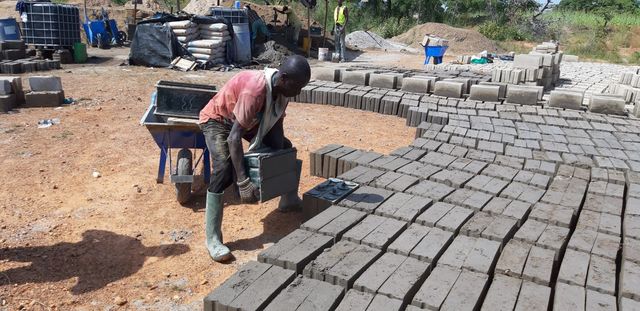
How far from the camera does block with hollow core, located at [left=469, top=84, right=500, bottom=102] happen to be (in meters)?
8.30

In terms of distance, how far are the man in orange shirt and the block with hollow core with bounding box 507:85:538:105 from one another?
224 inches

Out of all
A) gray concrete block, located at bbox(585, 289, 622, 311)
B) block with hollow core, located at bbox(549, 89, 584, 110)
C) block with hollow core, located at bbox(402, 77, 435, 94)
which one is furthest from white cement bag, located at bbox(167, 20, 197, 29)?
gray concrete block, located at bbox(585, 289, 622, 311)

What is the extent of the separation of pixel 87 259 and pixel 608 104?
761 cm

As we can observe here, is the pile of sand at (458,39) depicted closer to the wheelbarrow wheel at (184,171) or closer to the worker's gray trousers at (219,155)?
the wheelbarrow wheel at (184,171)

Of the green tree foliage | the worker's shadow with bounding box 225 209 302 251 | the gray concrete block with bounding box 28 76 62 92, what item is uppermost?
the green tree foliage

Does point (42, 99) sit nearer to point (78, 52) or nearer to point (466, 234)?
point (78, 52)

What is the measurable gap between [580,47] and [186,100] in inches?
993

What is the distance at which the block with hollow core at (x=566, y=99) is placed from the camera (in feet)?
25.6

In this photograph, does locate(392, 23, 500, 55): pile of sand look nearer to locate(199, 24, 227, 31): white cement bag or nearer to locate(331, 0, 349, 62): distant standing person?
locate(331, 0, 349, 62): distant standing person

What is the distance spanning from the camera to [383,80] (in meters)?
9.42

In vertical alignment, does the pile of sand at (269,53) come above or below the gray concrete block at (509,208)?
above

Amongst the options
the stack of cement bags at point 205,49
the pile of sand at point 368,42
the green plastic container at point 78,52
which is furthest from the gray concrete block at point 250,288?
the pile of sand at point 368,42

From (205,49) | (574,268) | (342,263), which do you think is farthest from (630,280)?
(205,49)

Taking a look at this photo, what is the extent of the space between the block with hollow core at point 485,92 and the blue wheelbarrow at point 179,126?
5257 millimetres
